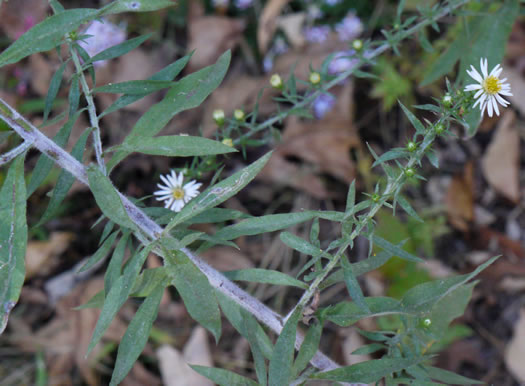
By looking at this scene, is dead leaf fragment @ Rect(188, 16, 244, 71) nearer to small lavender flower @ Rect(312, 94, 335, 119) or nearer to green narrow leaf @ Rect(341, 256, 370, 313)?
small lavender flower @ Rect(312, 94, 335, 119)

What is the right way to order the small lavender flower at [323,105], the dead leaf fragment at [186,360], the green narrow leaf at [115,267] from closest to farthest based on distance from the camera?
the green narrow leaf at [115,267]
the dead leaf fragment at [186,360]
the small lavender flower at [323,105]

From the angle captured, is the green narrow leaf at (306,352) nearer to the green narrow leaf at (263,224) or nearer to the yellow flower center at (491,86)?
the green narrow leaf at (263,224)

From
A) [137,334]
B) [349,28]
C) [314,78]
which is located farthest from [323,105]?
[137,334]

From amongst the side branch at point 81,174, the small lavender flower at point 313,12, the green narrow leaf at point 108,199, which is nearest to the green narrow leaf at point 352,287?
the side branch at point 81,174

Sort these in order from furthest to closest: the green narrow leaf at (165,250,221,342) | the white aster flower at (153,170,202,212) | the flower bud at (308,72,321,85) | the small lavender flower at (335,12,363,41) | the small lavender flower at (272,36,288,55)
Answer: the small lavender flower at (272,36,288,55) < the small lavender flower at (335,12,363,41) < the flower bud at (308,72,321,85) < the white aster flower at (153,170,202,212) < the green narrow leaf at (165,250,221,342)

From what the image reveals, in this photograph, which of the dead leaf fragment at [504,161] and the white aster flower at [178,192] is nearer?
the white aster flower at [178,192]

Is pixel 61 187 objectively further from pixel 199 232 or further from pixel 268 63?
pixel 268 63

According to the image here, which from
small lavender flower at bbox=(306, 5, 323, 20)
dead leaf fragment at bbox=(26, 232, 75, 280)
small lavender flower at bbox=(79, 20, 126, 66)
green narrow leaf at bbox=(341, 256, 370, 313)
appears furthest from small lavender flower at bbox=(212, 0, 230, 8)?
green narrow leaf at bbox=(341, 256, 370, 313)
